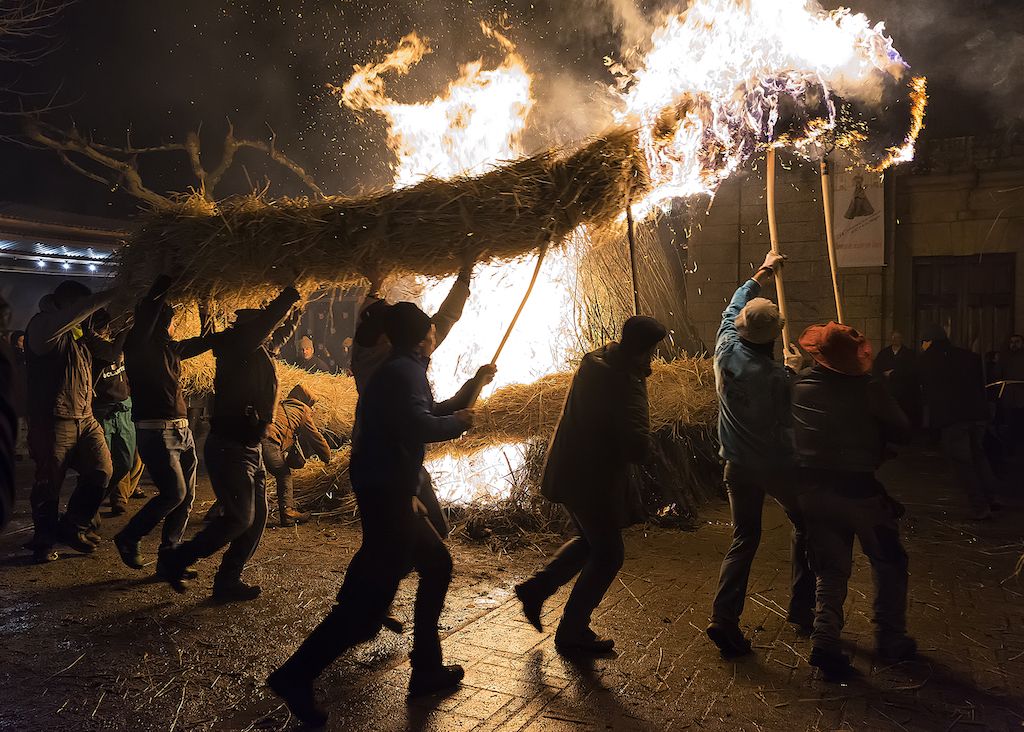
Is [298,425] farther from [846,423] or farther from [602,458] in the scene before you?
[846,423]

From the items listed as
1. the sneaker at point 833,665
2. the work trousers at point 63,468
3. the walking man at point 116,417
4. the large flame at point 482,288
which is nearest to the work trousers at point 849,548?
the sneaker at point 833,665

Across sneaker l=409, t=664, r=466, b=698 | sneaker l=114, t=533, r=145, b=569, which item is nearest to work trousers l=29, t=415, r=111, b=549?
sneaker l=114, t=533, r=145, b=569

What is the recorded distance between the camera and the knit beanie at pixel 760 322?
14.1 ft

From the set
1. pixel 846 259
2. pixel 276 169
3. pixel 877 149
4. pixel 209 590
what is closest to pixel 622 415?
pixel 877 149

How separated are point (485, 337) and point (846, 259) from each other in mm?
7899

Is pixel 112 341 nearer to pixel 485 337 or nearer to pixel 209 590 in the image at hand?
pixel 209 590

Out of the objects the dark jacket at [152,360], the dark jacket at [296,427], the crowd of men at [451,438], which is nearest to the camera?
the crowd of men at [451,438]

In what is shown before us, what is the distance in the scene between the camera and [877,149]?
5.05 meters

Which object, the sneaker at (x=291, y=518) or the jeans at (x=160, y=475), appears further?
the sneaker at (x=291, y=518)

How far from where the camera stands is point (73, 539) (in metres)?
6.31

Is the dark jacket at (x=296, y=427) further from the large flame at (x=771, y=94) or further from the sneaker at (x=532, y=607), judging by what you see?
the large flame at (x=771, y=94)

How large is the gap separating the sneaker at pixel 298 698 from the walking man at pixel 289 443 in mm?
3708

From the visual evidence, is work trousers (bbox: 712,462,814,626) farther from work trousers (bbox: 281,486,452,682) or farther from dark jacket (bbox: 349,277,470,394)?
dark jacket (bbox: 349,277,470,394)

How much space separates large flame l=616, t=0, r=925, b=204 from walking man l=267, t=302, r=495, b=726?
2.09 meters
